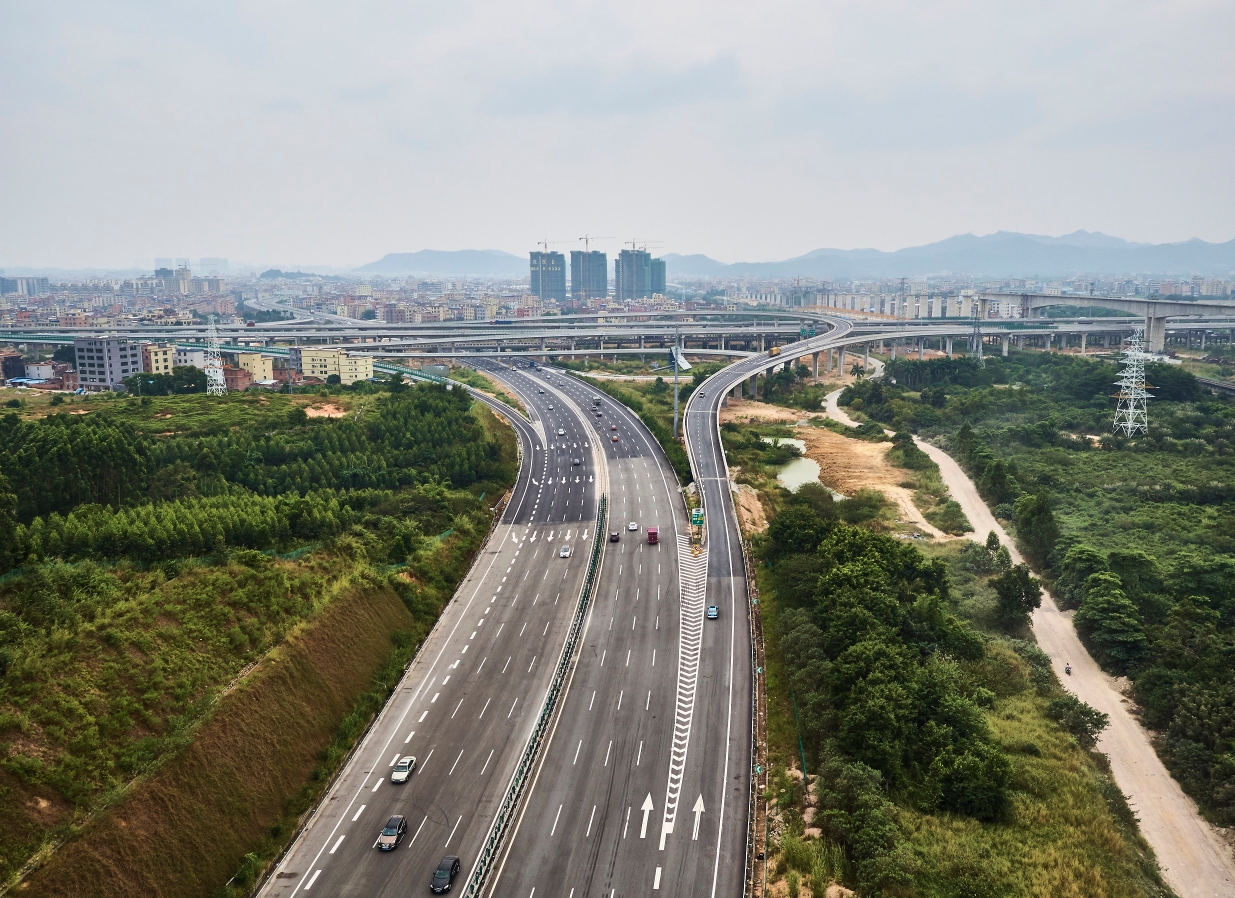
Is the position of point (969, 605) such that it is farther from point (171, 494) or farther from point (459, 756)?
point (171, 494)

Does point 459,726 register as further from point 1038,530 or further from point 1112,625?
point 1038,530

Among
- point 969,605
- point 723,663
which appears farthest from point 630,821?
point 969,605

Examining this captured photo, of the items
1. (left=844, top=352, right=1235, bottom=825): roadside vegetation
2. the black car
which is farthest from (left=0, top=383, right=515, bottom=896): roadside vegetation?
(left=844, top=352, right=1235, bottom=825): roadside vegetation

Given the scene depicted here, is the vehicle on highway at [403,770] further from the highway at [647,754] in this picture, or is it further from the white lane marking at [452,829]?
the highway at [647,754]

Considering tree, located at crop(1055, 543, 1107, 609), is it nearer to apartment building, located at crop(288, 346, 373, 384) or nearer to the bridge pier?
apartment building, located at crop(288, 346, 373, 384)

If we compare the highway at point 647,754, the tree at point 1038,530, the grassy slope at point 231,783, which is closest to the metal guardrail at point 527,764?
the highway at point 647,754

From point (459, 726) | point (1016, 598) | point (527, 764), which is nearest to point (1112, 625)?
point (1016, 598)
